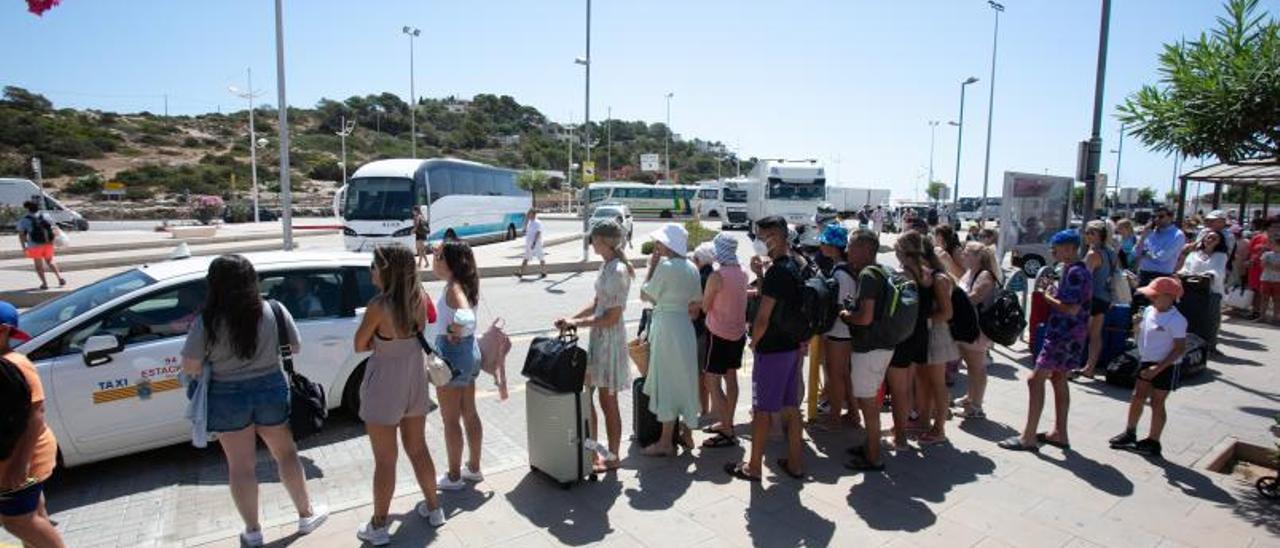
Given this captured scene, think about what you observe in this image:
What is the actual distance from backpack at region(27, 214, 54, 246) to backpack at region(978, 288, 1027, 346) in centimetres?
1579

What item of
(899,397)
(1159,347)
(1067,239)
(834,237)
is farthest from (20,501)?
(1159,347)

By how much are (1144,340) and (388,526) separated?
5.16 meters

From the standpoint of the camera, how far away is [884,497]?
4.33 meters

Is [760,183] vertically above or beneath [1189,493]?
above

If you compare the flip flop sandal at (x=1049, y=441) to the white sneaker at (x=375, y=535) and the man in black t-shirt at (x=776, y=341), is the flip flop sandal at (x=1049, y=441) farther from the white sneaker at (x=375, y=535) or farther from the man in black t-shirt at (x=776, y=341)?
the white sneaker at (x=375, y=535)

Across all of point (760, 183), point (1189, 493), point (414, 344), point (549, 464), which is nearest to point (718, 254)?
point (549, 464)

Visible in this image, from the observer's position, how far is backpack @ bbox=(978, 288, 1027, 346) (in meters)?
5.66

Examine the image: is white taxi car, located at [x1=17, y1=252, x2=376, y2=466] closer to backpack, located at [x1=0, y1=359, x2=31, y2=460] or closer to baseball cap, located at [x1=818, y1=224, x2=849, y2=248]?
backpack, located at [x1=0, y1=359, x2=31, y2=460]

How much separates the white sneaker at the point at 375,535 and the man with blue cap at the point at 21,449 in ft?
4.22

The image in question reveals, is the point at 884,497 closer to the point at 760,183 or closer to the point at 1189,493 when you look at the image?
the point at 1189,493

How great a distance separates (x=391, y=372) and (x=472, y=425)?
959 millimetres

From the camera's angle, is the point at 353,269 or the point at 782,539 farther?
the point at 353,269

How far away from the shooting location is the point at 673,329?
4523 mm

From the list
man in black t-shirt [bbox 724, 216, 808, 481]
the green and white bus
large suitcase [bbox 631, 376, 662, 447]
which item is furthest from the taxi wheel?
the green and white bus
